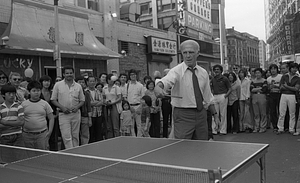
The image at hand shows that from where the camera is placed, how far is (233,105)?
378 inches

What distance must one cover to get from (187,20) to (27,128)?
31717 mm

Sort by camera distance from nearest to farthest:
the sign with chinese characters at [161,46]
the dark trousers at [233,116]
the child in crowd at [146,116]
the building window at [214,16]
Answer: the child in crowd at [146,116] → the dark trousers at [233,116] → the sign with chinese characters at [161,46] → the building window at [214,16]

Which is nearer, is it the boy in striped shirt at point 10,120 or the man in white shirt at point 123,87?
the boy in striped shirt at point 10,120

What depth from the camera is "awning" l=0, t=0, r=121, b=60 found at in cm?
1206

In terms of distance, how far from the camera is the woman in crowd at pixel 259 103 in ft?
30.6

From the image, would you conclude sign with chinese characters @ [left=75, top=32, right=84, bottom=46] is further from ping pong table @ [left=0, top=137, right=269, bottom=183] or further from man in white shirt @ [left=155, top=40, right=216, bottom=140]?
ping pong table @ [left=0, top=137, right=269, bottom=183]

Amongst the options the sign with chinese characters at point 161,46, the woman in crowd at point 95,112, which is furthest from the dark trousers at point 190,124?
the sign with chinese characters at point 161,46


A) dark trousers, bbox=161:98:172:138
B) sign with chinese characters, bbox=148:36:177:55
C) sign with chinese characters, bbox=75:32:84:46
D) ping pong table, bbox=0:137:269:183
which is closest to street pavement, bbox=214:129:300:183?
dark trousers, bbox=161:98:172:138

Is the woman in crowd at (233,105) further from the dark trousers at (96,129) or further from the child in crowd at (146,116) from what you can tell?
the dark trousers at (96,129)

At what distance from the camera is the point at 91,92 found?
25.8 feet

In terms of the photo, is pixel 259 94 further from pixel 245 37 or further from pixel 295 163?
pixel 245 37

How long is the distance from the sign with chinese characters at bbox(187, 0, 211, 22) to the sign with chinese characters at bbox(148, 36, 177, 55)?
14769mm

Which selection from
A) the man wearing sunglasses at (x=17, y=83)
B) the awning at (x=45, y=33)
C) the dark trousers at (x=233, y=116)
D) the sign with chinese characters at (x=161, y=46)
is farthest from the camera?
the sign with chinese characters at (x=161, y=46)

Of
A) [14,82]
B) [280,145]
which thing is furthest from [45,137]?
[280,145]
